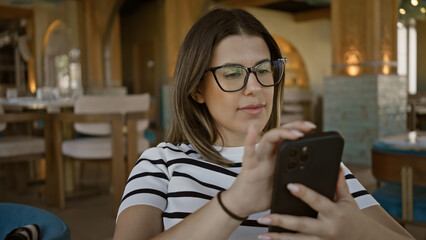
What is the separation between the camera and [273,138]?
0.59m

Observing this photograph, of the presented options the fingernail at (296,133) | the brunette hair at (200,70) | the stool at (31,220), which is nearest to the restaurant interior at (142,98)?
the stool at (31,220)

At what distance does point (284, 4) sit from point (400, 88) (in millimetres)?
6138

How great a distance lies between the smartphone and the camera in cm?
59

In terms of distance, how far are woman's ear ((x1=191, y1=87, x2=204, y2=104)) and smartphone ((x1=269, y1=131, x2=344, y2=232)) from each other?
46 centimetres

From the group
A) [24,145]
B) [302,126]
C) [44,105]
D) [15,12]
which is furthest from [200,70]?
[15,12]

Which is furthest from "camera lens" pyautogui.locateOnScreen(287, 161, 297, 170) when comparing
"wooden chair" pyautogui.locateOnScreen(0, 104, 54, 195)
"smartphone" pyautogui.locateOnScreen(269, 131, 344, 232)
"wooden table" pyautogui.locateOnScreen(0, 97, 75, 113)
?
"wooden table" pyautogui.locateOnScreen(0, 97, 75, 113)

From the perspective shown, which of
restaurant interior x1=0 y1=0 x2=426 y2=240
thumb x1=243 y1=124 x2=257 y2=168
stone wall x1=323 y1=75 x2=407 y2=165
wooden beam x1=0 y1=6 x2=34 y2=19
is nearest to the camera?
thumb x1=243 y1=124 x2=257 y2=168

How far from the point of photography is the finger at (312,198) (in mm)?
588

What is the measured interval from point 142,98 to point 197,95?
267 cm

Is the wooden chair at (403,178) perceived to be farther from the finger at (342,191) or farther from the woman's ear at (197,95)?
the finger at (342,191)

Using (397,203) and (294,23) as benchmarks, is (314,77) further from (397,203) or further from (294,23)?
(397,203)

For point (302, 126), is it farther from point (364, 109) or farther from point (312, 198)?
point (364, 109)

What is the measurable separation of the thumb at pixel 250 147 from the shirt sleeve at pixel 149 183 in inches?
13.2

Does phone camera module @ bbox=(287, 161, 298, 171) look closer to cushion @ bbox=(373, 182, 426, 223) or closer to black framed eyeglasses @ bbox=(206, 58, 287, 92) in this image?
black framed eyeglasses @ bbox=(206, 58, 287, 92)
